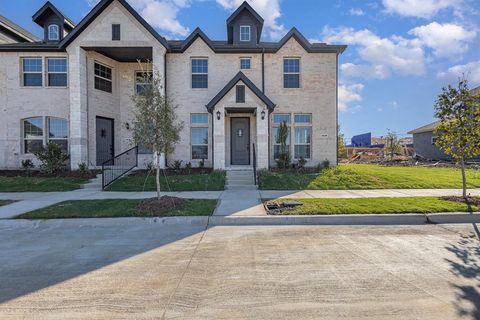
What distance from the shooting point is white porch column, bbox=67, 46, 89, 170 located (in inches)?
596

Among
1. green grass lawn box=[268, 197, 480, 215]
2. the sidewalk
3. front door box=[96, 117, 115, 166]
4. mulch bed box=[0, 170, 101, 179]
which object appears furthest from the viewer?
front door box=[96, 117, 115, 166]

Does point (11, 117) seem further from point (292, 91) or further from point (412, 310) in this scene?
point (412, 310)

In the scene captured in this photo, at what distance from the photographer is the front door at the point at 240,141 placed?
1684 cm

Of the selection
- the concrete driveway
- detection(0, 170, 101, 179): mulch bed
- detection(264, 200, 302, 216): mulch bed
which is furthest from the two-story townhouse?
the concrete driveway

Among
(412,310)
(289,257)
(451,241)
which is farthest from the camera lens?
(451,241)

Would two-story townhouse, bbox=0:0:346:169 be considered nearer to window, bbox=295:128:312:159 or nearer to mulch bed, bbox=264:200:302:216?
window, bbox=295:128:312:159

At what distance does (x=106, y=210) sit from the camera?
328 inches

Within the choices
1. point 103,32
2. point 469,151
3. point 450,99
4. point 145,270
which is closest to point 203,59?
point 103,32

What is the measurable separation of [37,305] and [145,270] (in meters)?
1.41

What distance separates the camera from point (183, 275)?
14.0ft

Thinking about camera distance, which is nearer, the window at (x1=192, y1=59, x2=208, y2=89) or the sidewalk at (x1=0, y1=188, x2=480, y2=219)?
the sidewalk at (x1=0, y1=188, x2=480, y2=219)

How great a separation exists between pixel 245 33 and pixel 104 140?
415 inches

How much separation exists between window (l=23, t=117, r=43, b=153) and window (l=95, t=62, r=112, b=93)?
3.86 meters

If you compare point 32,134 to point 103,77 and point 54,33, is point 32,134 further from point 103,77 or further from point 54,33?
point 54,33
